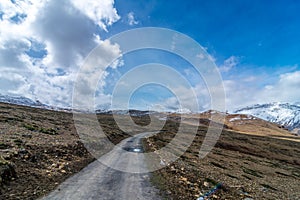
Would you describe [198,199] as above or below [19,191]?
below

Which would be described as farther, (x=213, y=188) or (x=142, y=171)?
(x=142, y=171)

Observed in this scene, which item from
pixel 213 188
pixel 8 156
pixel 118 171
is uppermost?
pixel 8 156

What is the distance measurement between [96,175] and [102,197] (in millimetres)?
5858

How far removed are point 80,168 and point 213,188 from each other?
12.5m

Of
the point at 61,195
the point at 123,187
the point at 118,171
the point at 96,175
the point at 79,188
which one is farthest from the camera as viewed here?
the point at 118,171

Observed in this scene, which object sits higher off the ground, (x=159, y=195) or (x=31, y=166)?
(x=31, y=166)

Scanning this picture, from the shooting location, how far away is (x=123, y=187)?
1583 centimetres

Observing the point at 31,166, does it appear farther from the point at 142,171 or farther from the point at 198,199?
the point at 198,199

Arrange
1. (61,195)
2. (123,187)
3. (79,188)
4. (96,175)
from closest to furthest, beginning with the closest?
(61,195) < (79,188) < (123,187) < (96,175)

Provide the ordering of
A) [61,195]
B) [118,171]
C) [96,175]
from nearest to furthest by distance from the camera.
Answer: [61,195] → [96,175] → [118,171]

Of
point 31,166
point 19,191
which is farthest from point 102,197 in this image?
point 31,166

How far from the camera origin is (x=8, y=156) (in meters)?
19.1

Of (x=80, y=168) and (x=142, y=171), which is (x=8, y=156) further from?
(x=142, y=171)

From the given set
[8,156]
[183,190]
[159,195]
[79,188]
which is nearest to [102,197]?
[79,188]
